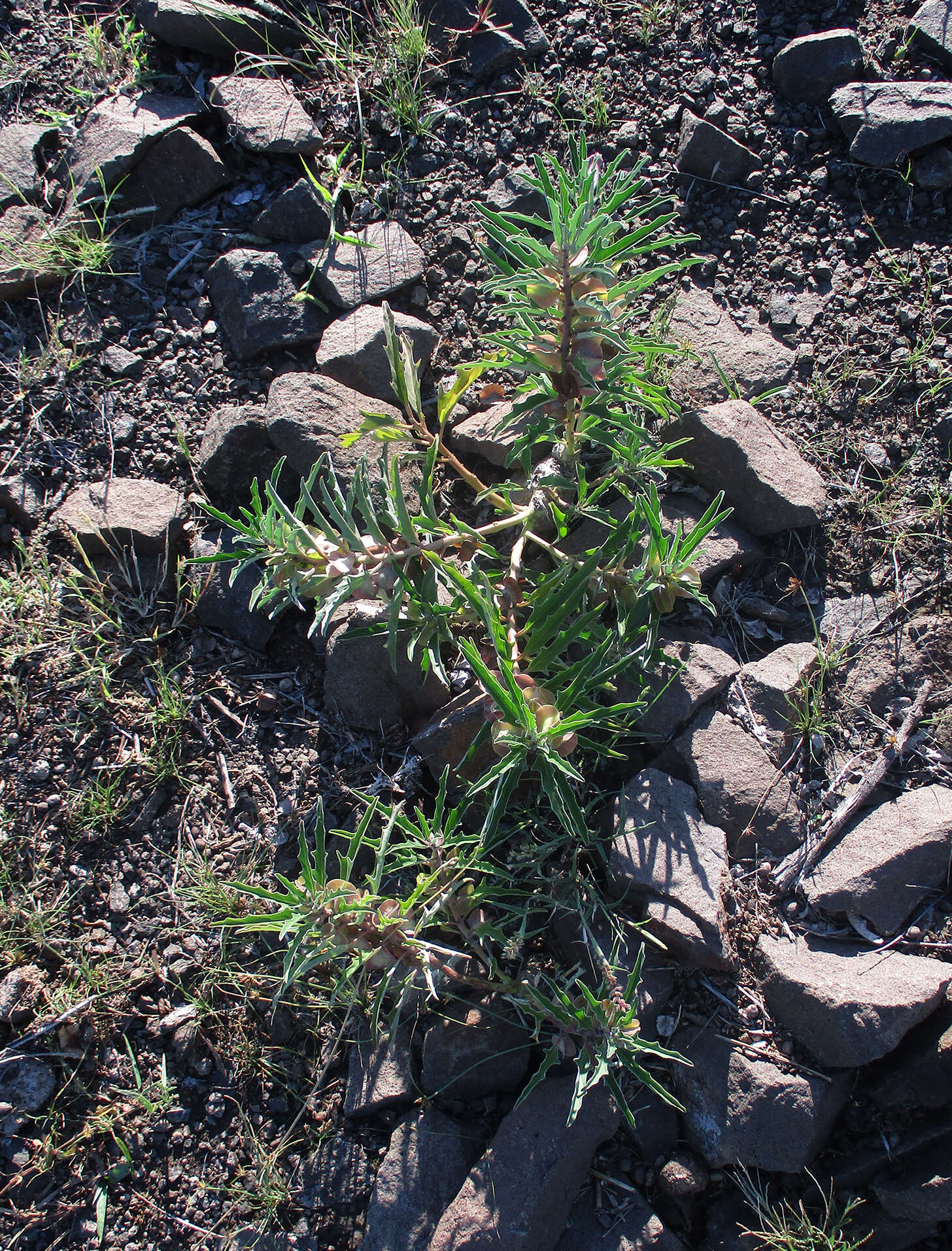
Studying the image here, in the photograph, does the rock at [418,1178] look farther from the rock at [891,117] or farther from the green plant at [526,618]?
the rock at [891,117]

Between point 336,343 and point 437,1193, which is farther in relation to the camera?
point 336,343

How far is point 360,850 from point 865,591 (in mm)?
1802

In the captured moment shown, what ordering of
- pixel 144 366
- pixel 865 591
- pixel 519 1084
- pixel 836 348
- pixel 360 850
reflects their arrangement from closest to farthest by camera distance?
pixel 519 1084
pixel 360 850
pixel 865 591
pixel 836 348
pixel 144 366

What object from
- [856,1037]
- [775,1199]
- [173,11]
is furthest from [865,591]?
[173,11]

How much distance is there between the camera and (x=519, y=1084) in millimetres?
2320

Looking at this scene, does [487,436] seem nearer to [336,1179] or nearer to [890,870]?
[890,870]

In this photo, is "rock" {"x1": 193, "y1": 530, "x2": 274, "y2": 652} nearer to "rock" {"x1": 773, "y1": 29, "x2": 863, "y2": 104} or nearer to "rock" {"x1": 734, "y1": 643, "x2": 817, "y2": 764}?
"rock" {"x1": 734, "y1": 643, "x2": 817, "y2": 764}

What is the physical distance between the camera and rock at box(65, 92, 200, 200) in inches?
134

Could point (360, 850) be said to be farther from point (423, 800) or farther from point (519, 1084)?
point (519, 1084)

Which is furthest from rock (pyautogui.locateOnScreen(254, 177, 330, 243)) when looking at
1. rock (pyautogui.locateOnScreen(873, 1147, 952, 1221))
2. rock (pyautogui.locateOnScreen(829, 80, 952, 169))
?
rock (pyautogui.locateOnScreen(873, 1147, 952, 1221))

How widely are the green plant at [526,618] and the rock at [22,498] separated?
113cm

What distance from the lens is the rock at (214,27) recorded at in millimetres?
3480

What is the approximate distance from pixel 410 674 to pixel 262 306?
5.09 ft

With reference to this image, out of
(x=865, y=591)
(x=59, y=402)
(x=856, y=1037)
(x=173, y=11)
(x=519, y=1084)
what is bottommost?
(x=519, y=1084)
